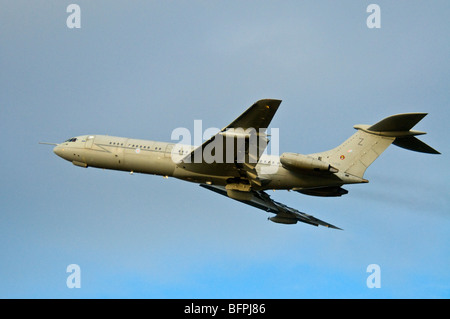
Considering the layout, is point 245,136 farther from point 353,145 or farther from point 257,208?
point 257,208

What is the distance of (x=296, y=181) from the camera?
37.5 metres

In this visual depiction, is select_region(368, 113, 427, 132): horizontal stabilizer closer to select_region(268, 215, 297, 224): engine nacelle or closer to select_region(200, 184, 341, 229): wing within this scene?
select_region(200, 184, 341, 229): wing

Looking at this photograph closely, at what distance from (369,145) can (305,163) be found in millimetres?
5599

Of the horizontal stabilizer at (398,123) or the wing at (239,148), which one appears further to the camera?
the horizontal stabilizer at (398,123)

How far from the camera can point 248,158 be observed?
35875 millimetres

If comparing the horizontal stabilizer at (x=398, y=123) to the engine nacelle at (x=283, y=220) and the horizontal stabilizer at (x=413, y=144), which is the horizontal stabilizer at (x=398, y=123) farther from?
the engine nacelle at (x=283, y=220)

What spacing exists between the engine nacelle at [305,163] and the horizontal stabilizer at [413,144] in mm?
5137

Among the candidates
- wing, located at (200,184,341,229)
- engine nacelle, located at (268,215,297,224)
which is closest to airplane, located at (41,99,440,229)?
wing, located at (200,184,341,229)

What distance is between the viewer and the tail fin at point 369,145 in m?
36.5

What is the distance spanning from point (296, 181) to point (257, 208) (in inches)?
363

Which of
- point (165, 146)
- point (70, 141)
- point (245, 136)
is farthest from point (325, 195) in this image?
point (70, 141)

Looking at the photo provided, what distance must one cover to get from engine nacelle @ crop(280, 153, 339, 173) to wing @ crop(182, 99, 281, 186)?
1.99m

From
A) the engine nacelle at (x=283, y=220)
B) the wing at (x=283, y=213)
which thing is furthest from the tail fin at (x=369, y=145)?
the engine nacelle at (x=283, y=220)

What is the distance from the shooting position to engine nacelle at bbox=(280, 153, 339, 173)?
35.4 metres
